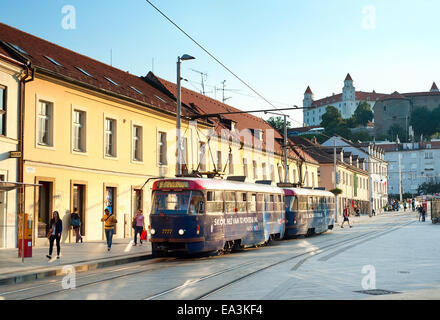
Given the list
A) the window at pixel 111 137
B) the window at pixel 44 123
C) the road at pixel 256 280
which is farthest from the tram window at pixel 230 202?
the window at pixel 111 137

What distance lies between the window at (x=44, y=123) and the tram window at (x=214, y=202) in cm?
837

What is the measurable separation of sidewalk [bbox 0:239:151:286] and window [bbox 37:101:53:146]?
4.46 m

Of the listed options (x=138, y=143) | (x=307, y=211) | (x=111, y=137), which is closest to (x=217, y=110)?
(x=138, y=143)

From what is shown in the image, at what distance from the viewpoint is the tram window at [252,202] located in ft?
75.2

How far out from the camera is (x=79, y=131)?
2638 centimetres

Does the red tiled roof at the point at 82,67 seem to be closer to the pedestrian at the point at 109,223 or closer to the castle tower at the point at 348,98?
the pedestrian at the point at 109,223

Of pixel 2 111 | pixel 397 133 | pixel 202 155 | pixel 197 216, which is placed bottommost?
pixel 197 216

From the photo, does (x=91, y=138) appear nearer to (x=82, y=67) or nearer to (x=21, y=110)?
(x=21, y=110)

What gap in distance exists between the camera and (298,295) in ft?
33.9

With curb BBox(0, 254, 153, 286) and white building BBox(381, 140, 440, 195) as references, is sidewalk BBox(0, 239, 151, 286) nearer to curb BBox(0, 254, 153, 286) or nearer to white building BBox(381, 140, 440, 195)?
curb BBox(0, 254, 153, 286)

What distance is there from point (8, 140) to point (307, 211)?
16450mm

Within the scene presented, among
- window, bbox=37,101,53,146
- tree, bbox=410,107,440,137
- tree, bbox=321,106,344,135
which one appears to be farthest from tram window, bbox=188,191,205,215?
tree, bbox=410,107,440,137

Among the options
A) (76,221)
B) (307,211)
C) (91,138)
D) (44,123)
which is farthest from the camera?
(307,211)
